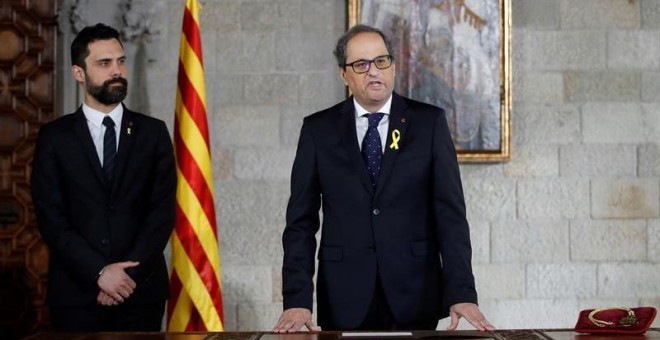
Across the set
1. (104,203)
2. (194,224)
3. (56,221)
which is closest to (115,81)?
(104,203)

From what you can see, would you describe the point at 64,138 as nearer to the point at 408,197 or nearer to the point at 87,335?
the point at 87,335

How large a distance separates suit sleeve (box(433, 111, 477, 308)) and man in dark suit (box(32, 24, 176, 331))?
1171 millimetres

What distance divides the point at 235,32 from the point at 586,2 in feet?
6.30

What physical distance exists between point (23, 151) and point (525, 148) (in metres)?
2.72

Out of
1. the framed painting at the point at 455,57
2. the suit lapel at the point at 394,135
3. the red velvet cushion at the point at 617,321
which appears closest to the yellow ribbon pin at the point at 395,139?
the suit lapel at the point at 394,135

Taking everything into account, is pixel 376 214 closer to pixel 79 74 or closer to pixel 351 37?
pixel 351 37

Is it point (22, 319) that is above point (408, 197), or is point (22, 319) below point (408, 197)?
below

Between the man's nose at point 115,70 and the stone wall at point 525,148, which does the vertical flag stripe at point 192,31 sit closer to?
the stone wall at point 525,148

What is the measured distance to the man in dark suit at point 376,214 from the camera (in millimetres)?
3148

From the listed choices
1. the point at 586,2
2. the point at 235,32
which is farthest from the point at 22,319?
the point at 586,2

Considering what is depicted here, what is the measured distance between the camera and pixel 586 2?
5.53 m

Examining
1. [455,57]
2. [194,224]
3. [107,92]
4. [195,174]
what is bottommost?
[194,224]

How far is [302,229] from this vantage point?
3.18 meters

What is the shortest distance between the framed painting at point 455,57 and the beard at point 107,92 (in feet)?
6.21
